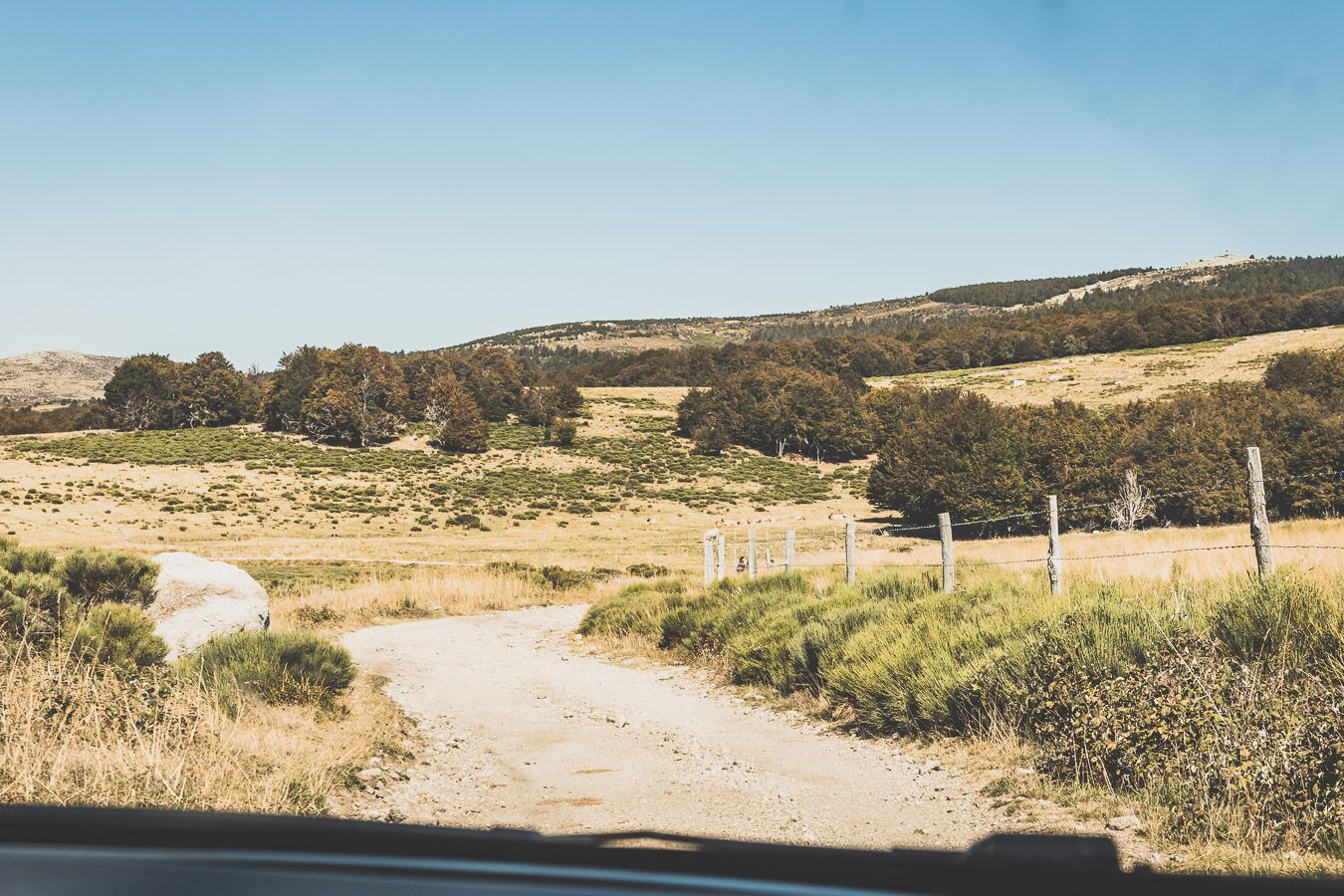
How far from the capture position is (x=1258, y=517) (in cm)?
1016

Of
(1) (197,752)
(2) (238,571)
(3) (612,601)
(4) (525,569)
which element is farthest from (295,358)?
(1) (197,752)

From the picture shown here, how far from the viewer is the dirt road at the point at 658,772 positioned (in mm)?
6902

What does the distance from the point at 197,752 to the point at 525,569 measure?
3020 centimetres

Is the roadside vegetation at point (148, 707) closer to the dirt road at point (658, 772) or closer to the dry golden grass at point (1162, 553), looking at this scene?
the dirt road at point (658, 772)

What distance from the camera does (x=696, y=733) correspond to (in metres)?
10.5

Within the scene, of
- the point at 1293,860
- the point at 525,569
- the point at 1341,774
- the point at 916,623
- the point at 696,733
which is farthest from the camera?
the point at 525,569

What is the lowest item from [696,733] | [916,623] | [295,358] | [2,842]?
[696,733]

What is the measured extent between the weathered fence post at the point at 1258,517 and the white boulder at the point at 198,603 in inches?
437

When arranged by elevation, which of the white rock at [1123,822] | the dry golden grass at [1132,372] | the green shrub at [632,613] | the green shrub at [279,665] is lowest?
the green shrub at [632,613]

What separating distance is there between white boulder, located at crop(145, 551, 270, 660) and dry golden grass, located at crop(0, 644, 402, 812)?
353 centimetres

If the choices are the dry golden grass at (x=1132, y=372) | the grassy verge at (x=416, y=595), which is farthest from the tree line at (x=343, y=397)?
the grassy verge at (x=416, y=595)

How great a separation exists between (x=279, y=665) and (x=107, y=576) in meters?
3.03

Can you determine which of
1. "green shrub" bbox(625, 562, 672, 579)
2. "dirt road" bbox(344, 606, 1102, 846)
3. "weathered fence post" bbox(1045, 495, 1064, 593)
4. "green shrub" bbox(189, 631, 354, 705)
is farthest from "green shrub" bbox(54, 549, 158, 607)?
→ "green shrub" bbox(625, 562, 672, 579)

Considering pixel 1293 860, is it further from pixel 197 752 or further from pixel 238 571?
pixel 238 571
